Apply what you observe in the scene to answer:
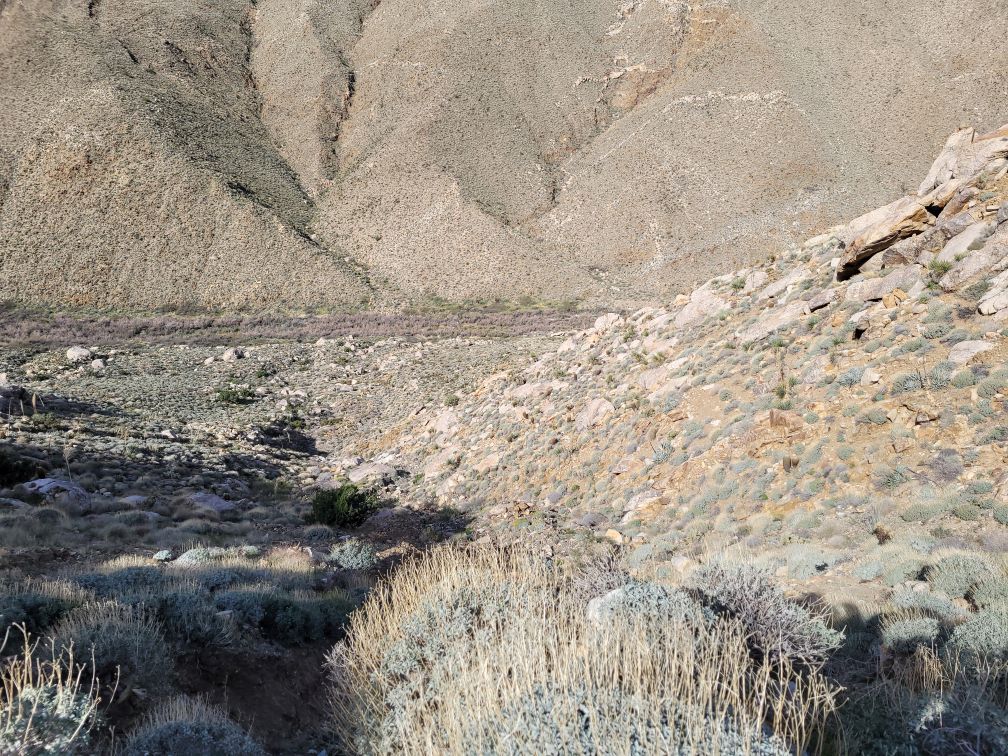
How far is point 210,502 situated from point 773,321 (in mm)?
11697

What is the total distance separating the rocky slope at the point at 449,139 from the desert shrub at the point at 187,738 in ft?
137

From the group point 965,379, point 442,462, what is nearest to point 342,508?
point 442,462

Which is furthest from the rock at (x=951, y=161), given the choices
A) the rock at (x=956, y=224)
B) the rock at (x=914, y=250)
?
the rock at (x=914, y=250)

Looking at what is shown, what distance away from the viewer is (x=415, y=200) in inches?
2136

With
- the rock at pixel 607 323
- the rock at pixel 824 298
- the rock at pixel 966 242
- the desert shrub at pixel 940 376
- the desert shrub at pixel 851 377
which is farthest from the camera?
the rock at pixel 607 323

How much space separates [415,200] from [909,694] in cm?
5445

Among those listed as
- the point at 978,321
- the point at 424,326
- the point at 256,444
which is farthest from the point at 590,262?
the point at 978,321

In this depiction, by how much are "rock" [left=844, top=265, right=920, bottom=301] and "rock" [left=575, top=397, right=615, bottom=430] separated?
4.57 m

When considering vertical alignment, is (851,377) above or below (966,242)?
below

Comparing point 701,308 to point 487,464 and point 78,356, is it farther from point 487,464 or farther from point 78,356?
point 78,356

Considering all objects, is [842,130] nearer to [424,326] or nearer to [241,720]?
[424,326]

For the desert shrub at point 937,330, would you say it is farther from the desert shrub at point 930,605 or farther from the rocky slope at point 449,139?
the rocky slope at point 449,139

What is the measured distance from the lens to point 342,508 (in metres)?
12.1

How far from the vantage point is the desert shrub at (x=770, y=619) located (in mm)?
3994
